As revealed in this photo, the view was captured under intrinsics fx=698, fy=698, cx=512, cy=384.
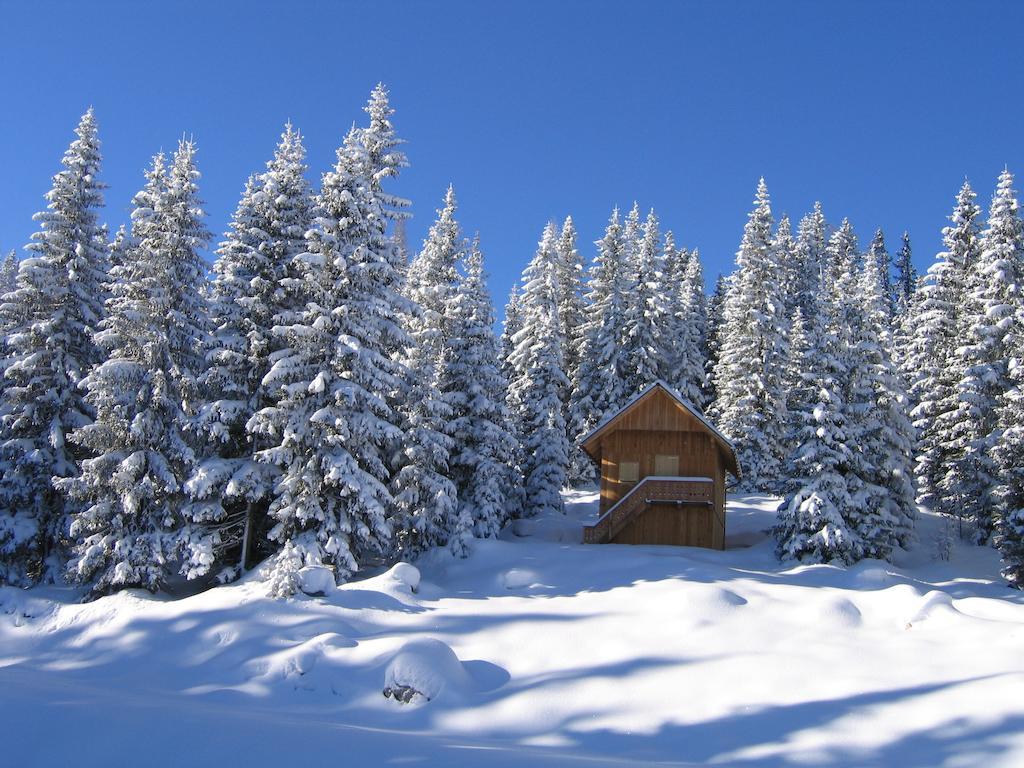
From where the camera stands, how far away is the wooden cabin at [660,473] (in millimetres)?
28688

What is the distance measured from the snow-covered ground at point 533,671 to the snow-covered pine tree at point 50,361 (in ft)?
6.98

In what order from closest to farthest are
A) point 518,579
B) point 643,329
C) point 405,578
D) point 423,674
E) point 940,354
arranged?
1. point 423,674
2. point 405,578
3. point 518,579
4. point 940,354
5. point 643,329

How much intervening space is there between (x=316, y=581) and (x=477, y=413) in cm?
1050

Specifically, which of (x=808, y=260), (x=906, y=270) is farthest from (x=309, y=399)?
(x=906, y=270)

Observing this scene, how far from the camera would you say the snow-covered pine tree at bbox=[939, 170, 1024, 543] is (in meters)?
29.1

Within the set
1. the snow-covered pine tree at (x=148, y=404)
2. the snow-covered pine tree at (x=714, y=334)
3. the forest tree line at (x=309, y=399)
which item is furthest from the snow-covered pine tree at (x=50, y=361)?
the snow-covered pine tree at (x=714, y=334)

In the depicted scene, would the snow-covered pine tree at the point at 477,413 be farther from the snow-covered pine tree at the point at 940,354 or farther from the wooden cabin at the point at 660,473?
the snow-covered pine tree at the point at 940,354

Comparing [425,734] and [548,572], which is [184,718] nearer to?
[425,734]

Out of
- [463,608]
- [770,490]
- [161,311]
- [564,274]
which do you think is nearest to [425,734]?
[463,608]

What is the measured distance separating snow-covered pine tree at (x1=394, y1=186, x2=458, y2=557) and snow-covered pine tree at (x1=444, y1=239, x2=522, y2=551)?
0.37 meters

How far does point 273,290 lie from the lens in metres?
23.1

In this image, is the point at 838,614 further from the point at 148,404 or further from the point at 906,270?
the point at 906,270

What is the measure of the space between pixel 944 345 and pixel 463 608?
97.5 feet

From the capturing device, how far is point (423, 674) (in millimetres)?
13547
